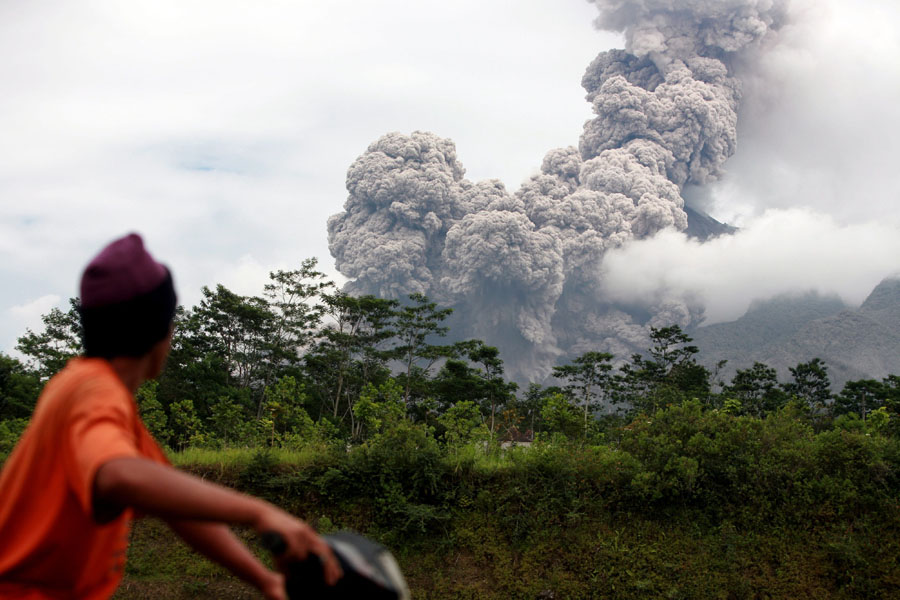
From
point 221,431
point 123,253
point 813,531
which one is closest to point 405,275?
point 221,431

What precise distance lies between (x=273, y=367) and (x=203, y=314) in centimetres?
387

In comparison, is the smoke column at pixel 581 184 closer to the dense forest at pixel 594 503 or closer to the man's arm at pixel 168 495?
the dense forest at pixel 594 503

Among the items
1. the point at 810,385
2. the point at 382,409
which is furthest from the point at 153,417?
the point at 810,385

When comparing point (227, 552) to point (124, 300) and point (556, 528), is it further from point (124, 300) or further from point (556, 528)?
point (556, 528)

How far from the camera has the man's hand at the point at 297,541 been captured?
2.89 ft

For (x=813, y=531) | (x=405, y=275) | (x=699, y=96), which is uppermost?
(x=699, y=96)

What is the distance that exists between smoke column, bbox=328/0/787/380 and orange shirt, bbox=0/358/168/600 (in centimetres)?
7077

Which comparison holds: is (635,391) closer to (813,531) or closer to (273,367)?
(273,367)

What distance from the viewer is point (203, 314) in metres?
27.6

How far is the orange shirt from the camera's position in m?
0.96

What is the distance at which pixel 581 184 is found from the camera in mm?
79625

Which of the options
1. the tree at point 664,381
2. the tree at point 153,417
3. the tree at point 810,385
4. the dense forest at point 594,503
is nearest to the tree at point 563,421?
the dense forest at point 594,503

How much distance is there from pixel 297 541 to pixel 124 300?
1.66 feet

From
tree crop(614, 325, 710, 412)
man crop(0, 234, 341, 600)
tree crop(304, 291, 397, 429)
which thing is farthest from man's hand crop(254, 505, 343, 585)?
tree crop(304, 291, 397, 429)
